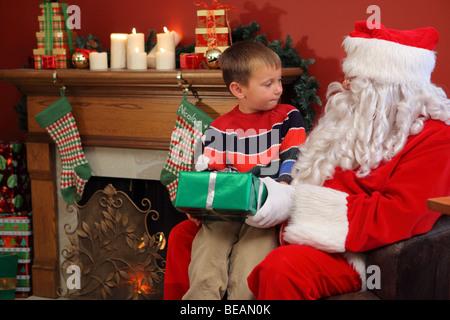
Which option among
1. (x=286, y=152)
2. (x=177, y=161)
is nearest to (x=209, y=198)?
(x=286, y=152)

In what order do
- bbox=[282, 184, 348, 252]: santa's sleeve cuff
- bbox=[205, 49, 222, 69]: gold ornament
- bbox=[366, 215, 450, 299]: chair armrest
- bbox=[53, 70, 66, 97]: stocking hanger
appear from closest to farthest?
bbox=[366, 215, 450, 299]: chair armrest, bbox=[282, 184, 348, 252]: santa's sleeve cuff, bbox=[205, 49, 222, 69]: gold ornament, bbox=[53, 70, 66, 97]: stocking hanger

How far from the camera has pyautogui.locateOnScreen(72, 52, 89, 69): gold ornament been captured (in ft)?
10.6

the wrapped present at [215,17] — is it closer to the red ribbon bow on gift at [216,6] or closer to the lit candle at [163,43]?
the red ribbon bow on gift at [216,6]

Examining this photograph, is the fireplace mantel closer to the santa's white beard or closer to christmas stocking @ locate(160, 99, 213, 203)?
christmas stocking @ locate(160, 99, 213, 203)

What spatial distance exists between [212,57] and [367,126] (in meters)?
1.06

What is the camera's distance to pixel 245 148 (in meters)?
2.31

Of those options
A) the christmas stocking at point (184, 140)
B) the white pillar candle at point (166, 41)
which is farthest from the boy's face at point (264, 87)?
the white pillar candle at point (166, 41)

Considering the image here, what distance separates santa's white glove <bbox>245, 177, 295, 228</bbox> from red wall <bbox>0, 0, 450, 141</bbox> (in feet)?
4.13

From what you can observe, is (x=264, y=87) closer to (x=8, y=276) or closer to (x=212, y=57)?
(x=212, y=57)

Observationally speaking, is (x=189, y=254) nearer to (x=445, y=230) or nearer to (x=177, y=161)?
(x=177, y=161)

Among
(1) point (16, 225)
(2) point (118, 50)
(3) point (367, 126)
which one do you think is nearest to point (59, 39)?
(2) point (118, 50)

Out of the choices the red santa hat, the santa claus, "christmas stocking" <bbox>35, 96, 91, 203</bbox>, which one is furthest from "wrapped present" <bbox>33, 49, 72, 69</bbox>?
the red santa hat

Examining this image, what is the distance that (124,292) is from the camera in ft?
11.1

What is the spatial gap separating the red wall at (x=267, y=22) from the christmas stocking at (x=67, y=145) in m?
0.64
